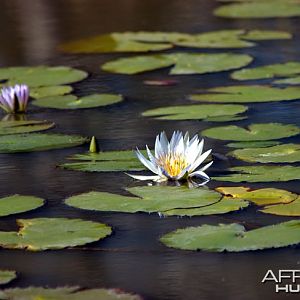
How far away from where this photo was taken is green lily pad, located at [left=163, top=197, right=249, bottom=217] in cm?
282

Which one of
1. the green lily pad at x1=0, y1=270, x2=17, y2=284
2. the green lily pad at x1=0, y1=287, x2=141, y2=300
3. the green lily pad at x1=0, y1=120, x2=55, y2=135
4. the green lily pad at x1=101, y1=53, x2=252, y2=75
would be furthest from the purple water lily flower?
the green lily pad at x1=0, y1=287, x2=141, y2=300

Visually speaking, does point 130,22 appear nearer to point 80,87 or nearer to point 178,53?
point 178,53

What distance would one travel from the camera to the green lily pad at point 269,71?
4.68 metres

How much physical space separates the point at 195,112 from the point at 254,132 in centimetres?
43

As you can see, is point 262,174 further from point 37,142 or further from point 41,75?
point 41,75

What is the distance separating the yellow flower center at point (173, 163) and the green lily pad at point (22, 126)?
2.91 ft

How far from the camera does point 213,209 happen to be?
285cm

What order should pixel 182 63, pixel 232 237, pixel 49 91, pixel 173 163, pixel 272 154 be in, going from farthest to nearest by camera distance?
pixel 182 63
pixel 49 91
pixel 272 154
pixel 173 163
pixel 232 237

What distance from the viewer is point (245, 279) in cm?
239

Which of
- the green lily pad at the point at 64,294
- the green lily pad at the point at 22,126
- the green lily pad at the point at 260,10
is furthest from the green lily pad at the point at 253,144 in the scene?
the green lily pad at the point at 260,10

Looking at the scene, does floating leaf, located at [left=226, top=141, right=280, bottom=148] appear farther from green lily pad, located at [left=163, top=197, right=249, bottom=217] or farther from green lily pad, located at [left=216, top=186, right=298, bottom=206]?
green lily pad, located at [left=163, top=197, right=249, bottom=217]

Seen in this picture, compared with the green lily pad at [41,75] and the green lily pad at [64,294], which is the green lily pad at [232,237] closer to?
the green lily pad at [64,294]

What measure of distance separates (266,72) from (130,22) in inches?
69.7

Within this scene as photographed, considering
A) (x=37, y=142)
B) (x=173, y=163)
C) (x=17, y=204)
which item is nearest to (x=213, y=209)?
(x=173, y=163)
